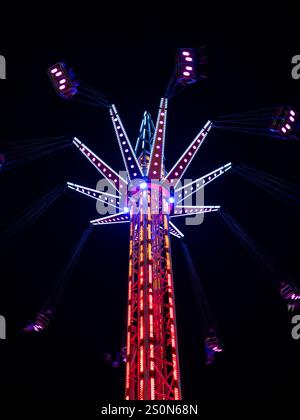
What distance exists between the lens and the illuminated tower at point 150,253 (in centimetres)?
1033

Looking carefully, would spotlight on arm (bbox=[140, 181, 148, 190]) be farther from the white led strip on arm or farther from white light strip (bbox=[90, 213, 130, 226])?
white light strip (bbox=[90, 213, 130, 226])

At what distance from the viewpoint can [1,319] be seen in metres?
17.0

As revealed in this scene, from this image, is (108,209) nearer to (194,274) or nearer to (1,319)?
(194,274)

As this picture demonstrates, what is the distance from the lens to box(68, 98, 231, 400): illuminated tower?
33.9 feet

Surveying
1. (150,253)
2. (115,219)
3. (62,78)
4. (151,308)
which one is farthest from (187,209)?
(62,78)

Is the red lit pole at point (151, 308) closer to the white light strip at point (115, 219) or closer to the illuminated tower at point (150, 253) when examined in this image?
the illuminated tower at point (150, 253)

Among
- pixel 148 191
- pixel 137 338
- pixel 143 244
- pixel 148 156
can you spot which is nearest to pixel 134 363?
pixel 137 338

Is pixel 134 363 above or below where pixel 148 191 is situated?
below

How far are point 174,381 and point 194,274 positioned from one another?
19.3ft

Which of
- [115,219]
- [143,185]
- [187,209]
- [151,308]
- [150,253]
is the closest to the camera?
[151,308]

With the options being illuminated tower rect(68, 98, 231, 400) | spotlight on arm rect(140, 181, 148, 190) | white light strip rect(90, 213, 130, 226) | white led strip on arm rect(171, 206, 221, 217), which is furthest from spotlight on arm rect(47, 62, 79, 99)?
white led strip on arm rect(171, 206, 221, 217)

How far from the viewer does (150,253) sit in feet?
39.4

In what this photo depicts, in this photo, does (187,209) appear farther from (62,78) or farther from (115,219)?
(62,78)
